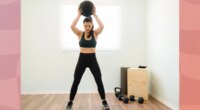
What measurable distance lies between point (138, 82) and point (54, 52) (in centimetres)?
168

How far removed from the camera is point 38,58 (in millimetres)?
4727

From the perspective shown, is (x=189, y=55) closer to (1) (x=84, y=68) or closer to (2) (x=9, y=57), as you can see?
(2) (x=9, y=57)

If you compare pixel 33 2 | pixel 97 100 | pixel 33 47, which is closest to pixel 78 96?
pixel 97 100

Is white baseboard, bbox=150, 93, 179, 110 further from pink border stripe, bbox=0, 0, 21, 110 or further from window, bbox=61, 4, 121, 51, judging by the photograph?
pink border stripe, bbox=0, 0, 21, 110

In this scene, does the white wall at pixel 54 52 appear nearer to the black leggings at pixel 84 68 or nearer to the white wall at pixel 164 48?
the white wall at pixel 164 48

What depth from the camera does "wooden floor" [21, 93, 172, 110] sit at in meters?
3.46

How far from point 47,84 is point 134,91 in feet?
5.44

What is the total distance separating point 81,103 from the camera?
3.83m

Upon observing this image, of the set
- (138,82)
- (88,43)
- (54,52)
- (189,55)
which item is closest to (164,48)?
(138,82)

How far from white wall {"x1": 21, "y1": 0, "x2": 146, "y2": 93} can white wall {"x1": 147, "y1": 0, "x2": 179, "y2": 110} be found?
0.32 meters

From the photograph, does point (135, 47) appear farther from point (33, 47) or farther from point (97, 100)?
point (33, 47)

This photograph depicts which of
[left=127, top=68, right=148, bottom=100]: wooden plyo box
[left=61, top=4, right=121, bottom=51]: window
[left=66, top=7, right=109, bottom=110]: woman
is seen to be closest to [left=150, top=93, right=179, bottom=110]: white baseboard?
[left=127, top=68, right=148, bottom=100]: wooden plyo box

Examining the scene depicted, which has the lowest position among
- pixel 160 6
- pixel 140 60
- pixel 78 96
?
pixel 78 96

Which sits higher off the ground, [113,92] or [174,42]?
[174,42]
